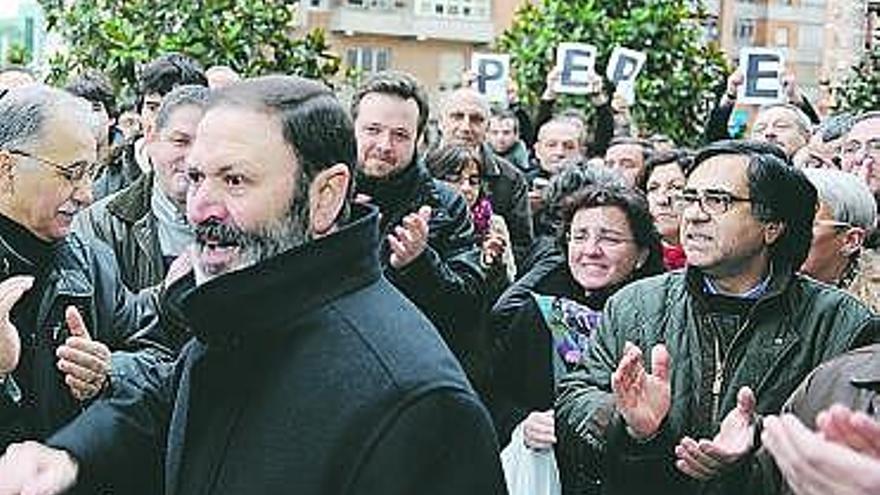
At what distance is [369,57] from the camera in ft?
150

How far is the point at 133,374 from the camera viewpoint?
4.05m

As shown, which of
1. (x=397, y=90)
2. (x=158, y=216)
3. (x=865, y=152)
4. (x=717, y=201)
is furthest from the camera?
(x=865, y=152)

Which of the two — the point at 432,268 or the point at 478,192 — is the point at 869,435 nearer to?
the point at 432,268

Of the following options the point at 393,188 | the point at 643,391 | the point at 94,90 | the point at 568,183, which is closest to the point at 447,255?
the point at 393,188

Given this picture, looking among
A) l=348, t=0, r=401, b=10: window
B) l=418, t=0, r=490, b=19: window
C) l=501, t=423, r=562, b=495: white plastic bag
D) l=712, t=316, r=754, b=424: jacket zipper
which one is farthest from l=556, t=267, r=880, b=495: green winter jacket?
l=418, t=0, r=490, b=19: window

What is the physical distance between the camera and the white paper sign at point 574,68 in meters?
12.4

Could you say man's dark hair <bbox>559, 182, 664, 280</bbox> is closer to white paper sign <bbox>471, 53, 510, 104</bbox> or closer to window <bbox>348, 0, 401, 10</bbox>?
white paper sign <bbox>471, 53, 510, 104</bbox>

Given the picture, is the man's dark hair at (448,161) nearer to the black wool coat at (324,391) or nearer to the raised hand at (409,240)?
the raised hand at (409,240)

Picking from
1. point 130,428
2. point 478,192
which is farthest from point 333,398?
point 478,192

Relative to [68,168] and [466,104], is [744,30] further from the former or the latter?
[68,168]

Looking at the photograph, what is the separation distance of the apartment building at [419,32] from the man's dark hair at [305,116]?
135 feet

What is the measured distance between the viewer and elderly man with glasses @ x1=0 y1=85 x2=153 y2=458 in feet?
13.7

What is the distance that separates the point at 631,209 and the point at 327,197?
2.97 meters

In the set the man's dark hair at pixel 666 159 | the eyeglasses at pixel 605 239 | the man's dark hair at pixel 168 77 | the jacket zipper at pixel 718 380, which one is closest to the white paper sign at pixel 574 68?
the man's dark hair at pixel 666 159
